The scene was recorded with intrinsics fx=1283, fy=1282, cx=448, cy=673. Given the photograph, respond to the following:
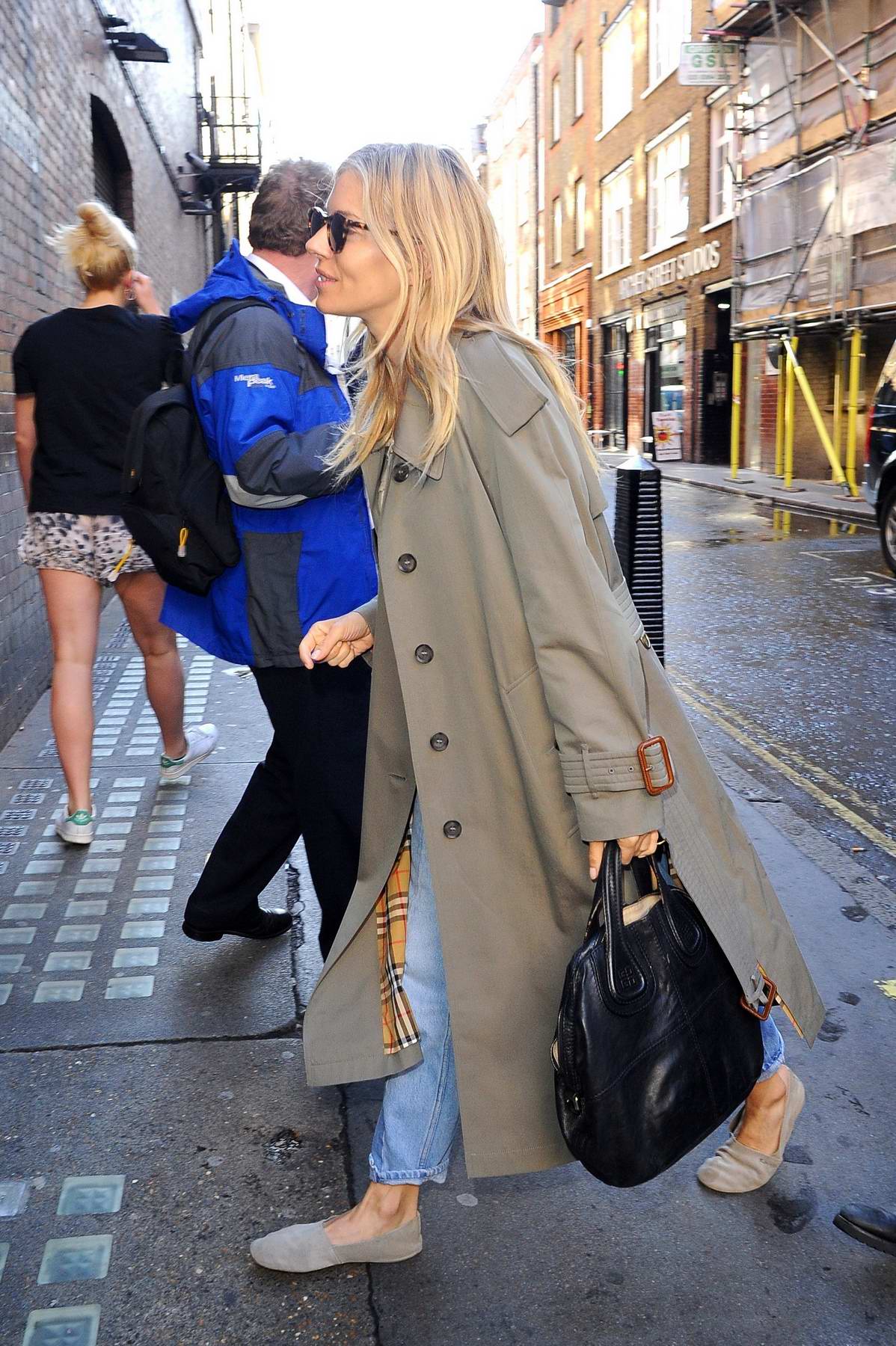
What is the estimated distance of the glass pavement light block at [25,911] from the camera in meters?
3.80

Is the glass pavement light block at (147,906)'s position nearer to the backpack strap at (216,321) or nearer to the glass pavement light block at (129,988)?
the glass pavement light block at (129,988)

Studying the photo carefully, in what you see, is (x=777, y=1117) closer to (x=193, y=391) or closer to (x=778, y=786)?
(x=193, y=391)

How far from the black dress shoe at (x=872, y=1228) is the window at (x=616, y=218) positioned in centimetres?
3113

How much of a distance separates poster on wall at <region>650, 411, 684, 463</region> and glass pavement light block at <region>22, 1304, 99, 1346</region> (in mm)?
25232

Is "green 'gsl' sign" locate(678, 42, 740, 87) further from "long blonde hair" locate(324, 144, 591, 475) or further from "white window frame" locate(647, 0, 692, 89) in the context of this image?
"long blonde hair" locate(324, 144, 591, 475)

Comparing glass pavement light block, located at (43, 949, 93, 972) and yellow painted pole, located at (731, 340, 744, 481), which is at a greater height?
yellow painted pole, located at (731, 340, 744, 481)

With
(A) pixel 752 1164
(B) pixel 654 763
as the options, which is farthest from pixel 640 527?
(B) pixel 654 763

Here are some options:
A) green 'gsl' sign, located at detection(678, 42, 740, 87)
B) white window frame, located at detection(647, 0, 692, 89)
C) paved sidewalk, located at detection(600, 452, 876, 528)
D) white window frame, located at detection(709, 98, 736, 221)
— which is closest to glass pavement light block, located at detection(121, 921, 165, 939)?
paved sidewalk, located at detection(600, 452, 876, 528)

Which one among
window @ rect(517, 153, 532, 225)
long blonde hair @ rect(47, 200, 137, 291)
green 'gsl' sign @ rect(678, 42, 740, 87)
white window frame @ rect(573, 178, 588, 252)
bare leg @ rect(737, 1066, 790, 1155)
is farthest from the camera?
window @ rect(517, 153, 532, 225)

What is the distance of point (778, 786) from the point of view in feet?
17.3

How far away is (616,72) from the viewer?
31953 millimetres

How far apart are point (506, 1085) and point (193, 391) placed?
1621mm

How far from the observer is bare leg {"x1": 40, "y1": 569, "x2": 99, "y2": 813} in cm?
441

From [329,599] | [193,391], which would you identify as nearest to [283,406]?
[193,391]
